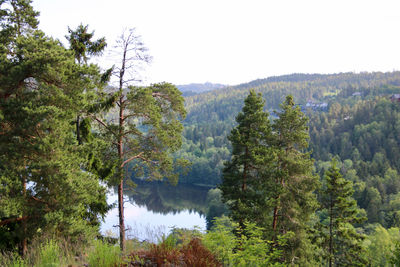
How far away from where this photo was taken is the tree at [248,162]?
15.3 meters

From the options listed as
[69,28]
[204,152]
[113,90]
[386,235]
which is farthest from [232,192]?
[204,152]

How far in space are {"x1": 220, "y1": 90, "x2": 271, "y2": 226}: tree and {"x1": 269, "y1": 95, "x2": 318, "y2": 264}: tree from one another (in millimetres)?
1058

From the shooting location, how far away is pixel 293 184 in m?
17.0

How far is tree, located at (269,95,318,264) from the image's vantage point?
16.5 metres

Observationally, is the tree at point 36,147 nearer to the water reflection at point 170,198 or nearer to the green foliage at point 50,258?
the green foliage at point 50,258

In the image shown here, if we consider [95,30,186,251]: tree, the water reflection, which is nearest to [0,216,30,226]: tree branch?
[95,30,186,251]: tree

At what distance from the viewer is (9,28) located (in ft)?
34.6

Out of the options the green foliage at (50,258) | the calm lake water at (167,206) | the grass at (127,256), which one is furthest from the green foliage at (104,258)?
the calm lake water at (167,206)

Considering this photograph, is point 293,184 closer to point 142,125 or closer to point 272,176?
point 272,176

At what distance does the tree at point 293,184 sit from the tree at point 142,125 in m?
Result: 5.69

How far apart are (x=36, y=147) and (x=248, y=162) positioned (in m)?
9.94

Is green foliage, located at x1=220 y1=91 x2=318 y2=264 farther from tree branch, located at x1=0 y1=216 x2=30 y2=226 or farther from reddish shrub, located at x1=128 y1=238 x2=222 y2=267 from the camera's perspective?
reddish shrub, located at x1=128 y1=238 x2=222 y2=267

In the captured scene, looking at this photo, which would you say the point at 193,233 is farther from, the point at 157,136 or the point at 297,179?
the point at 297,179

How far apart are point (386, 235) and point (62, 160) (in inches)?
1488
